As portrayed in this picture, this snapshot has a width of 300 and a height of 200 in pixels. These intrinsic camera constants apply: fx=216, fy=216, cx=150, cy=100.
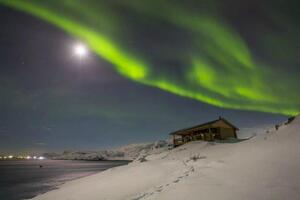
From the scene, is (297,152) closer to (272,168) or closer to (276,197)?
(272,168)

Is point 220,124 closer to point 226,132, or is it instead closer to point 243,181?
point 226,132

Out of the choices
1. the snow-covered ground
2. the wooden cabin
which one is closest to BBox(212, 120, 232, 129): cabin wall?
the wooden cabin

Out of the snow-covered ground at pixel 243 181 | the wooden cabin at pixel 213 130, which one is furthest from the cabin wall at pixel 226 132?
the snow-covered ground at pixel 243 181

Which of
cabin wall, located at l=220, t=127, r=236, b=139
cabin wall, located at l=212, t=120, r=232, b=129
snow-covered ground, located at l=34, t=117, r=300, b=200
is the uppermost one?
cabin wall, located at l=212, t=120, r=232, b=129

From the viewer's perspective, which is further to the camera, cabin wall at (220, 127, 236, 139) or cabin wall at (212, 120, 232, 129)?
cabin wall at (220, 127, 236, 139)

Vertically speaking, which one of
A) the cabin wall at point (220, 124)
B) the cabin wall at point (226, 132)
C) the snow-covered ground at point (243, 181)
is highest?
the cabin wall at point (220, 124)

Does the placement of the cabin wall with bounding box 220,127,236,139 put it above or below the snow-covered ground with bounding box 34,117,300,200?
above

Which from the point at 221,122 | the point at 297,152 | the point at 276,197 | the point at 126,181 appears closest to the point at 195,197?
the point at 276,197

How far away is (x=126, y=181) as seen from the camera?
11.9 meters

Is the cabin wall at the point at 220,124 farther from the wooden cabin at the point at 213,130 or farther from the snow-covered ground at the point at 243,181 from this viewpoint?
the snow-covered ground at the point at 243,181

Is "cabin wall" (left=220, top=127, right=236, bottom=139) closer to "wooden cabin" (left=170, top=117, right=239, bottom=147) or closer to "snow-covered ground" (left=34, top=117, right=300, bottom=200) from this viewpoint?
"wooden cabin" (left=170, top=117, right=239, bottom=147)

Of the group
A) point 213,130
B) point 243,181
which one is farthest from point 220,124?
point 243,181

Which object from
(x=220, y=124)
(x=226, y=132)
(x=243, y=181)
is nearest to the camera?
(x=243, y=181)

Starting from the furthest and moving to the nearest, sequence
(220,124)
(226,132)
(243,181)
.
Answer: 1. (226,132)
2. (220,124)
3. (243,181)
